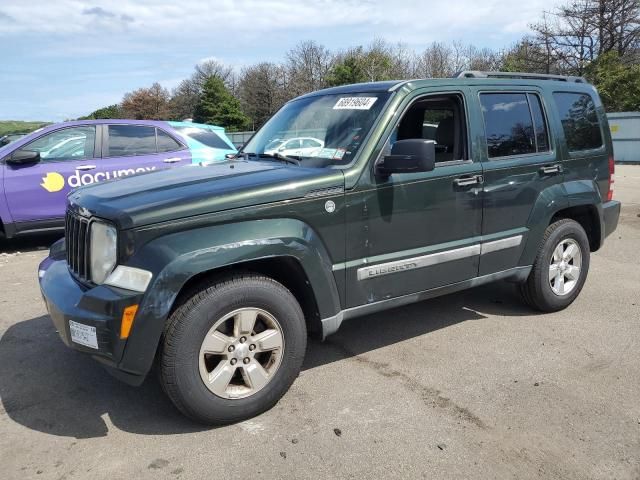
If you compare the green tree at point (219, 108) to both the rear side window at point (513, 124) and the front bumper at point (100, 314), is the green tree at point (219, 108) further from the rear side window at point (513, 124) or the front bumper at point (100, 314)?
the front bumper at point (100, 314)

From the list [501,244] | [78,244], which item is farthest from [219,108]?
[78,244]

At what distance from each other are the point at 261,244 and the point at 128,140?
5.84 m

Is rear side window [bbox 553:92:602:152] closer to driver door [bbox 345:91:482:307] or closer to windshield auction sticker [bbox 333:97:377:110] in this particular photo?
driver door [bbox 345:91:482:307]

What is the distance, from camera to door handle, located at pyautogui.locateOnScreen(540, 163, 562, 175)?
4.57 m

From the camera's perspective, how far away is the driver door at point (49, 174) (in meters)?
7.40

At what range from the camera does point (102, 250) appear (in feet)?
10.1

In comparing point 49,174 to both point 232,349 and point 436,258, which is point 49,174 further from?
point 436,258

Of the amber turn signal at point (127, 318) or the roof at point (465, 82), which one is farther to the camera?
the roof at point (465, 82)

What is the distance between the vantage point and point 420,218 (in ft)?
12.6

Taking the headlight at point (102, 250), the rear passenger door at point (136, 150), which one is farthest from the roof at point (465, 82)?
the rear passenger door at point (136, 150)

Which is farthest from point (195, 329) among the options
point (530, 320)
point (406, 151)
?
point (530, 320)

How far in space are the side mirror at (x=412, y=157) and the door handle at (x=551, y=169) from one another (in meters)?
1.56

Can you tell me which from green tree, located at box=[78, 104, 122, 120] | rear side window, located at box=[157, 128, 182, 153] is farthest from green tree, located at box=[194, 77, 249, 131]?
rear side window, located at box=[157, 128, 182, 153]

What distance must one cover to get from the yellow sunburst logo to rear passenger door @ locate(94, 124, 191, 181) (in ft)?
1.53
